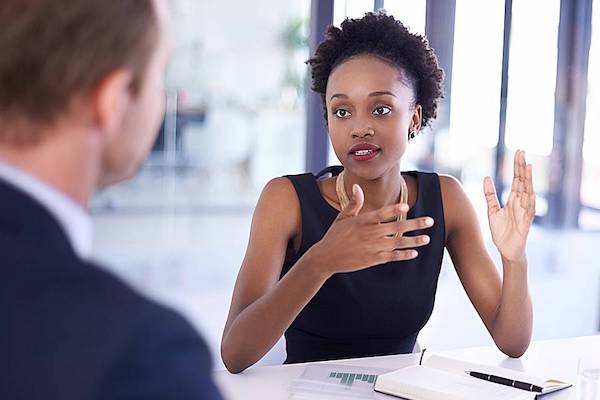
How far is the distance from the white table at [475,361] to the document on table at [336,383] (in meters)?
0.02

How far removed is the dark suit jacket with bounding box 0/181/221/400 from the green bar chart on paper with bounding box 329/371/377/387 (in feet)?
3.10

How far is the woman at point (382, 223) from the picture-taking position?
6.00 feet

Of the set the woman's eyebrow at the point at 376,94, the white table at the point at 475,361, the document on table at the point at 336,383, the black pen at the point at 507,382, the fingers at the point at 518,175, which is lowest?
the white table at the point at 475,361

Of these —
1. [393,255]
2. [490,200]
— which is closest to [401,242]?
[393,255]

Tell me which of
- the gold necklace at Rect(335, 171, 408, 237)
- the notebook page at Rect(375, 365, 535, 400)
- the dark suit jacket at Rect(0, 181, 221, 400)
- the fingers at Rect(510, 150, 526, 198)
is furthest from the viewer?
the gold necklace at Rect(335, 171, 408, 237)

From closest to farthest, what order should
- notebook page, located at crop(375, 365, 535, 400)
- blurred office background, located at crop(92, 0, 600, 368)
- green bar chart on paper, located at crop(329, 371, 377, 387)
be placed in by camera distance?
1. notebook page, located at crop(375, 365, 535, 400)
2. green bar chart on paper, located at crop(329, 371, 377, 387)
3. blurred office background, located at crop(92, 0, 600, 368)

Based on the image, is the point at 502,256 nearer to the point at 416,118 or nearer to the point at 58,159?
the point at 416,118

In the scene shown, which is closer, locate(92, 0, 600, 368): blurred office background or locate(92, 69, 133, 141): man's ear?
locate(92, 69, 133, 141): man's ear


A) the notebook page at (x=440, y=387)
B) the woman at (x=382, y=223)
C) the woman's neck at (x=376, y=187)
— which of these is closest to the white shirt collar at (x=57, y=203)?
the notebook page at (x=440, y=387)

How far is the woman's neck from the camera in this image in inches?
80.7

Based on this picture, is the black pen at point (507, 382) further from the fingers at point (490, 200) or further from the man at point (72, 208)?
the man at point (72, 208)

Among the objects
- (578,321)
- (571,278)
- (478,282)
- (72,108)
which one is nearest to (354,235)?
(478,282)

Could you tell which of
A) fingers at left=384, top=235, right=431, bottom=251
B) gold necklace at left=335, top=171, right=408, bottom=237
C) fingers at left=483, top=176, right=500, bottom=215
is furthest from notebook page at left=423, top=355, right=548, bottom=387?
gold necklace at left=335, top=171, right=408, bottom=237

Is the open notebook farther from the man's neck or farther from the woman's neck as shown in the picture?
the man's neck
